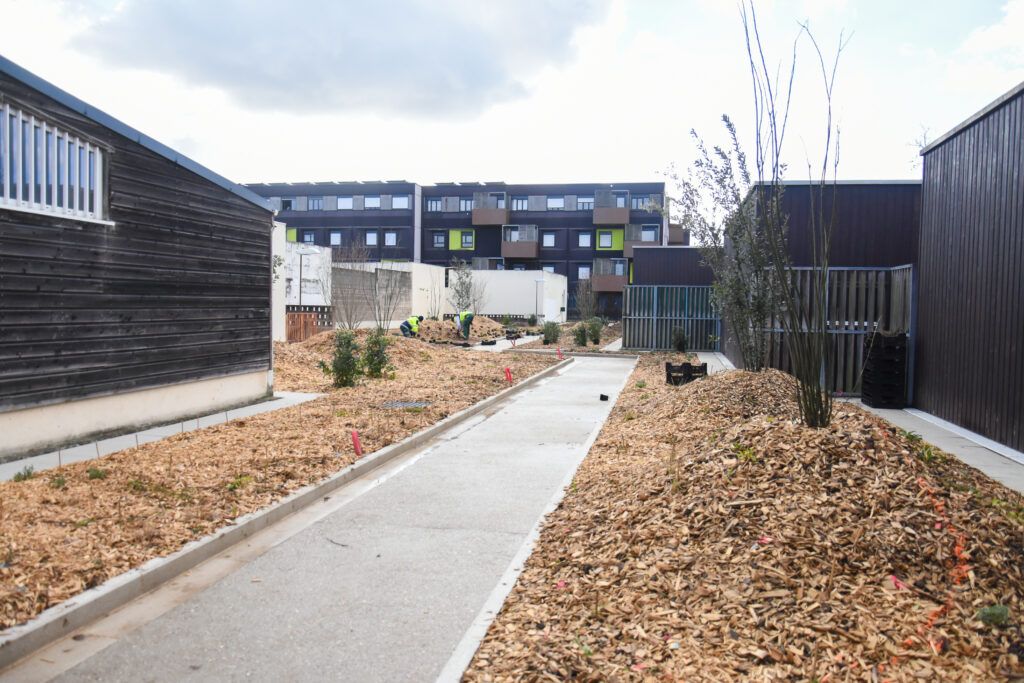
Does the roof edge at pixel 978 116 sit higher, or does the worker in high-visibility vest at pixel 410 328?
the roof edge at pixel 978 116

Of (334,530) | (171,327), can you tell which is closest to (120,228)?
(171,327)

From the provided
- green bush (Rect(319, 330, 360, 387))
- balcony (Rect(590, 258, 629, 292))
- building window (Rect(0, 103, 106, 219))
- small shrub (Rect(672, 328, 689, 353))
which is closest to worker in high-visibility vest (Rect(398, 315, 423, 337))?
small shrub (Rect(672, 328, 689, 353))

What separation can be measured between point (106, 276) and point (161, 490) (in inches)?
164

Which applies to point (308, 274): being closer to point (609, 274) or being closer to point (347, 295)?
point (347, 295)

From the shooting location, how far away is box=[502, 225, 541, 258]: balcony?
6400cm

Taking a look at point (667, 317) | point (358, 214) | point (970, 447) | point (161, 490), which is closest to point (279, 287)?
point (667, 317)

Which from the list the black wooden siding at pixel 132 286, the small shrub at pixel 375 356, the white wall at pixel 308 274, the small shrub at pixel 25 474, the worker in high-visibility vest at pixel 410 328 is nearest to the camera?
the small shrub at pixel 25 474

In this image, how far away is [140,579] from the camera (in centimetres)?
521

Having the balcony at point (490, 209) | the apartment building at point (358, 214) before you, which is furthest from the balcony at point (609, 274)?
the apartment building at point (358, 214)

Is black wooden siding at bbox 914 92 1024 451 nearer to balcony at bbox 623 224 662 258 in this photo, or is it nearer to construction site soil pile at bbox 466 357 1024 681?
construction site soil pile at bbox 466 357 1024 681

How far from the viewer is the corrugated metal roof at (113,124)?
8.66 metres

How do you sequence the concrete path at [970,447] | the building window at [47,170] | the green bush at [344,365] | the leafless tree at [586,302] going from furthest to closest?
the leafless tree at [586,302]
the green bush at [344,365]
the building window at [47,170]
the concrete path at [970,447]

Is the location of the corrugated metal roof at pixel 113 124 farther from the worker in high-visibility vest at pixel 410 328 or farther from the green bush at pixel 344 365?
the worker in high-visibility vest at pixel 410 328

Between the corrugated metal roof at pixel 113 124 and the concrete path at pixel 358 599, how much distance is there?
5.72 meters
